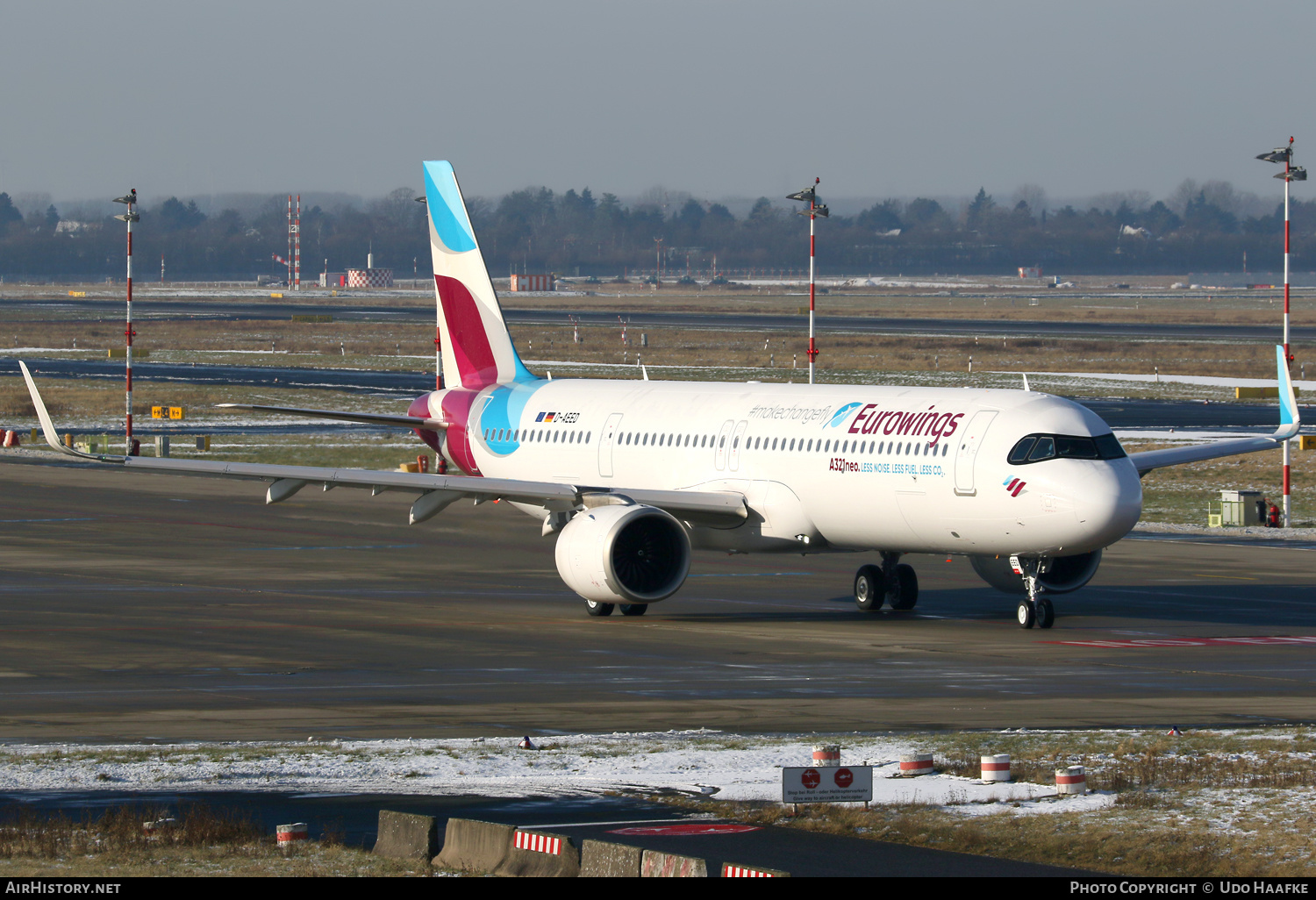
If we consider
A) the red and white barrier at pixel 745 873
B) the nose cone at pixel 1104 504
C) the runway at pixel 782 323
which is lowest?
the red and white barrier at pixel 745 873

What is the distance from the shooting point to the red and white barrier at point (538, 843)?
1402 centimetres

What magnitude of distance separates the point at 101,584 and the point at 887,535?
53.5ft

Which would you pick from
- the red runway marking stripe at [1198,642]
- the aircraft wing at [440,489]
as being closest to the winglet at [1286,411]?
the red runway marking stripe at [1198,642]

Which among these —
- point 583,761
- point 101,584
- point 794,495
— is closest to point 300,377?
point 101,584

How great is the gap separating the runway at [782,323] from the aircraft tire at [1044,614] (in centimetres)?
8847

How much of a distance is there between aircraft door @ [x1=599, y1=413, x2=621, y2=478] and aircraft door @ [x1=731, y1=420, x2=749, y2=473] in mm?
3251

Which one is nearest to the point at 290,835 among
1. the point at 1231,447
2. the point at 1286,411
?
the point at 1231,447

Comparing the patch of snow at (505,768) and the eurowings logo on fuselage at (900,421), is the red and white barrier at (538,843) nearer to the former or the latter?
the patch of snow at (505,768)

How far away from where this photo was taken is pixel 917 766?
18.5m

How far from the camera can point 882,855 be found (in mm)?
14898

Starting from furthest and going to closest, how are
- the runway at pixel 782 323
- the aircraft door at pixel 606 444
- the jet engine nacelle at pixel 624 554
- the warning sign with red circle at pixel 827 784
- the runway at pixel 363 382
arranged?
the runway at pixel 782 323 < the runway at pixel 363 382 < the aircraft door at pixel 606 444 < the jet engine nacelle at pixel 624 554 < the warning sign with red circle at pixel 827 784

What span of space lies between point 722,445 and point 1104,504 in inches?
321

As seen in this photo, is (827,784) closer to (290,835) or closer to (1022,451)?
(290,835)

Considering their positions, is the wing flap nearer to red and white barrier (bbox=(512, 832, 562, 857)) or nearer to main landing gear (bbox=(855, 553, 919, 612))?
main landing gear (bbox=(855, 553, 919, 612))
